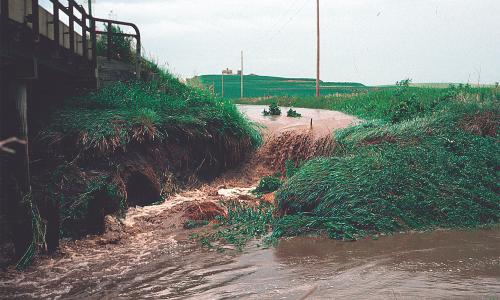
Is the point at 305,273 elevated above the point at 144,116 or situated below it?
below

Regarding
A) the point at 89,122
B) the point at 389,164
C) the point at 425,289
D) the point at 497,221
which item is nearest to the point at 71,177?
the point at 89,122

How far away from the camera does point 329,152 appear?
510 inches

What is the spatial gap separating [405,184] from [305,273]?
3211 millimetres

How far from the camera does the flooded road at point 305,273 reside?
620cm

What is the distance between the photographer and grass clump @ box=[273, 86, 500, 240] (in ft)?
28.5

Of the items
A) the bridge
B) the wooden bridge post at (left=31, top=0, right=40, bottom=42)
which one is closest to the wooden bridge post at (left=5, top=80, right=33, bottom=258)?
the bridge

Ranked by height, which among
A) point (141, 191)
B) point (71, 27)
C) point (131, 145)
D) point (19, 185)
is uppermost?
point (71, 27)

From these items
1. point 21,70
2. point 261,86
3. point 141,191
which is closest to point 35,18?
point 21,70

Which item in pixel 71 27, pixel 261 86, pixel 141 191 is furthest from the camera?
pixel 261 86

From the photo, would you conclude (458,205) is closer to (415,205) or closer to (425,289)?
(415,205)

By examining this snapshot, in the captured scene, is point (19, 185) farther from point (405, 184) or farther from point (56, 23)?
point (405, 184)

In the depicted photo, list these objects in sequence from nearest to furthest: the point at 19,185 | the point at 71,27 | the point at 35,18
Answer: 1. the point at 35,18
2. the point at 19,185
3. the point at 71,27

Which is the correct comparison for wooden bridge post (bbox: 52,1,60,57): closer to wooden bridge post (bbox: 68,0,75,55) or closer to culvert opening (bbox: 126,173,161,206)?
wooden bridge post (bbox: 68,0,75,55)

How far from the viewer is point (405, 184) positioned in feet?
30.3
